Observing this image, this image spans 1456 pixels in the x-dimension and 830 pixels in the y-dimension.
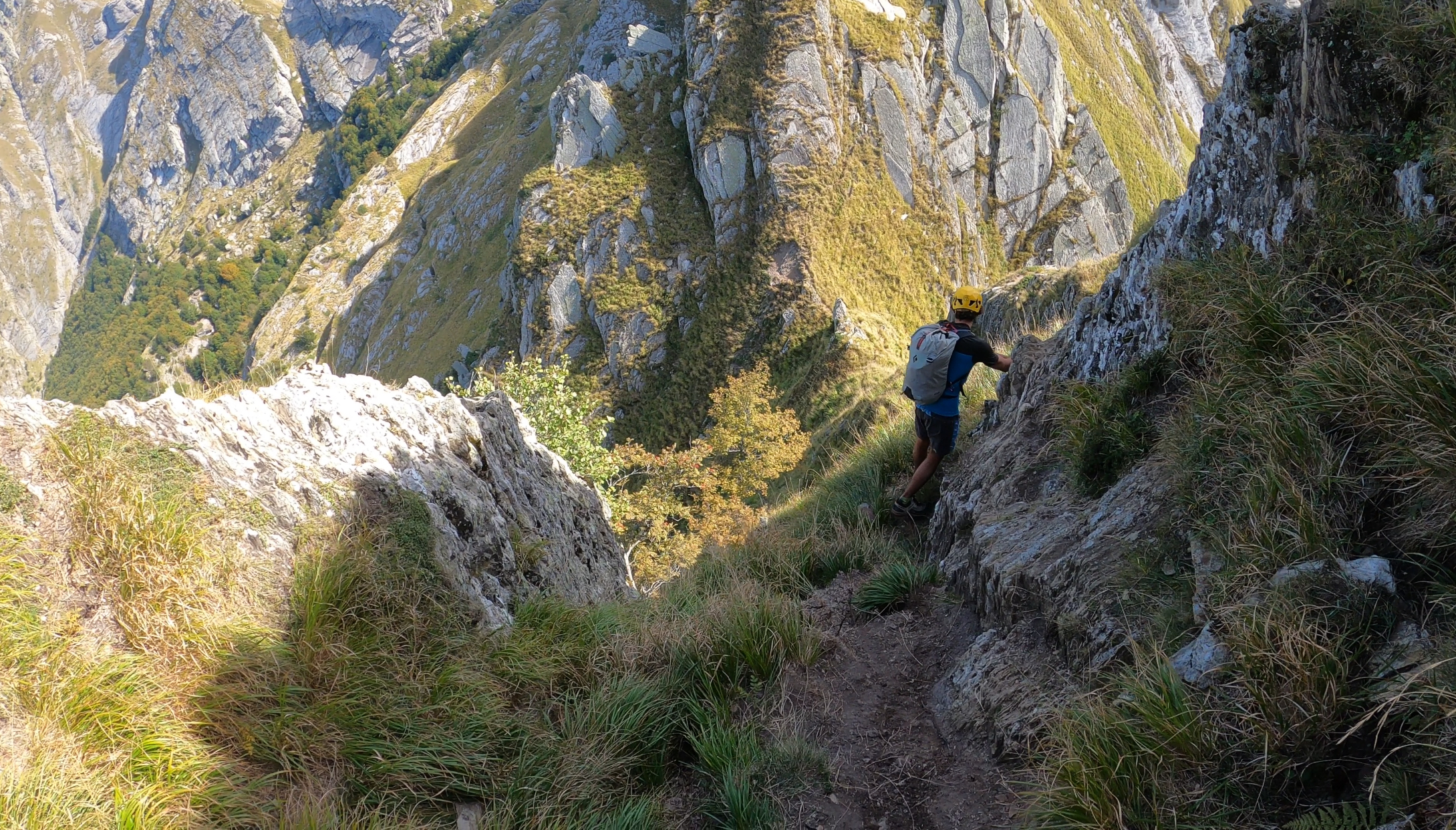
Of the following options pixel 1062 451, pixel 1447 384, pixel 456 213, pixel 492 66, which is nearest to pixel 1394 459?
pixel 1447 384

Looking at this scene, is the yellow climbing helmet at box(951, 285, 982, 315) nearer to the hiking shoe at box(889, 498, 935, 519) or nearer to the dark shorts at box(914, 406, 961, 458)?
the dark shorts at box(914, 406, 961, 458)

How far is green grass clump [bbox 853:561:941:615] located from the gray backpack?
2168 millimetres

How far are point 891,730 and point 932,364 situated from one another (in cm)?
421

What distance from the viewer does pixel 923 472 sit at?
332 inches

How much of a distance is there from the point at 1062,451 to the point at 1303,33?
3.64m

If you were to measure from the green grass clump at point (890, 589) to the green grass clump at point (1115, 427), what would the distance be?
5.67ft

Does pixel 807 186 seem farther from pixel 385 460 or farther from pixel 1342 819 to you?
pixel 1342 819

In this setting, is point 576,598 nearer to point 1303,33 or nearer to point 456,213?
point 1303,33

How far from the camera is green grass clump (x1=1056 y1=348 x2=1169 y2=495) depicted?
5.59 m

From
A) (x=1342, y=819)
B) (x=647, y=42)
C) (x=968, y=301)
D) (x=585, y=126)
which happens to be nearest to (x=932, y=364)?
(x=968, y=301)

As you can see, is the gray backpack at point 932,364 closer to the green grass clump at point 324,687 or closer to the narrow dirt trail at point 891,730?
the narrow dirt trail at point 891,730

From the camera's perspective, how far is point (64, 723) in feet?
11.6

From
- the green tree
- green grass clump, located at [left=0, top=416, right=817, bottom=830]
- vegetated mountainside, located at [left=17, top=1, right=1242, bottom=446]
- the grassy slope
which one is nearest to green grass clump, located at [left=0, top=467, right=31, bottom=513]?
green grass clump, located at [left=0, top=416, right=817, bottom=830]

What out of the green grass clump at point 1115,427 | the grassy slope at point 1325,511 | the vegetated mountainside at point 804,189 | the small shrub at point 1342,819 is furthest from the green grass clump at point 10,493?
the vegetated mountainside at point 804,189
